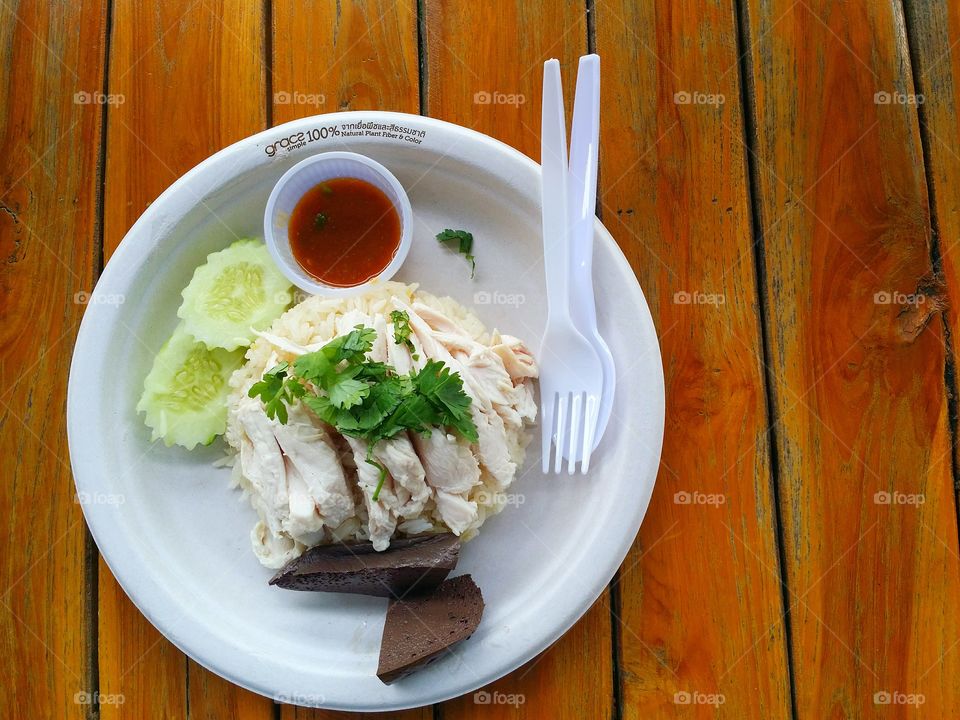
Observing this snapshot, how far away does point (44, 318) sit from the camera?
2982mm

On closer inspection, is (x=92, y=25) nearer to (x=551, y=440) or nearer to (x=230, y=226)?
(x=230, y=226)

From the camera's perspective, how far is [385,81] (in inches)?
119

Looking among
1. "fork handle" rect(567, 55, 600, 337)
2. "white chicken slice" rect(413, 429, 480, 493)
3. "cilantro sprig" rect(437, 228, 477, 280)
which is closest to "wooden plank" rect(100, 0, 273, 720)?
"cilantro sprig" rect(437, 228, 477, 280)

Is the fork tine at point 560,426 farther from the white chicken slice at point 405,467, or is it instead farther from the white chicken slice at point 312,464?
the white chicken slice at point 312,464

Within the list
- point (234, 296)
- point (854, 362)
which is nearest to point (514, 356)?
point (234, 296)

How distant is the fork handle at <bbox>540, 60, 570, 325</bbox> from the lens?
8.54 ft

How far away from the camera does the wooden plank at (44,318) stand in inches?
114

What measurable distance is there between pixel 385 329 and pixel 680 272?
1.25 meters

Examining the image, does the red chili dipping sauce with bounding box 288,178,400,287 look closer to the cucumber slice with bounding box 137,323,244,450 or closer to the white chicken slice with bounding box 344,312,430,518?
the white chicken slice with bounding box 344,312,430,518

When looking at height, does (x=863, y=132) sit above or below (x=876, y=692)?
above

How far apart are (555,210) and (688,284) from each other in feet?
2.31

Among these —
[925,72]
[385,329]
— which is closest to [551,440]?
[385,329]

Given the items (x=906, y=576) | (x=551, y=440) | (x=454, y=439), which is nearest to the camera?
(x=454, y=439)

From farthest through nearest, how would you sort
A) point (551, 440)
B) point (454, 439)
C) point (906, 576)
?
1. point (906, 576)
2. point (551, 440)
3. point (454, 439)
